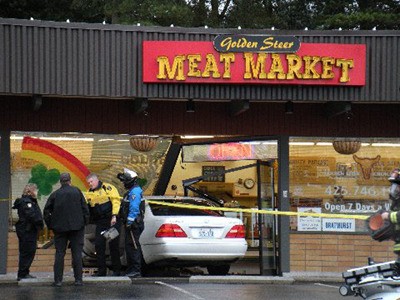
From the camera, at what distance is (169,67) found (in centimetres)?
1667

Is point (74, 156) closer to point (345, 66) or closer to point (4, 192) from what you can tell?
point (4, 192)

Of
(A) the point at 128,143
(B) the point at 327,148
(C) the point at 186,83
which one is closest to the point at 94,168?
(A) the point at 128,143

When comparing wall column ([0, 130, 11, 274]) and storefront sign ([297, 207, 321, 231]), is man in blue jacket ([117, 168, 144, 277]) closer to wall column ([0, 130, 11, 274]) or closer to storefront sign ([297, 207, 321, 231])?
wall column ([0, 130, 11, 274])

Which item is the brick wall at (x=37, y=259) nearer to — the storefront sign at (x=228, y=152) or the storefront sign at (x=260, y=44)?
the storefront sign at (x=228, y=152)

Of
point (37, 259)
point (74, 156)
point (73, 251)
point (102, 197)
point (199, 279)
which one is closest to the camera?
point (73, 251)

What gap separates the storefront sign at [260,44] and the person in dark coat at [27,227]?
4278 millimetres

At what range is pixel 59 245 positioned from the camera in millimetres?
14727

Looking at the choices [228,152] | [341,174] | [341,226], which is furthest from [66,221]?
[341,174]

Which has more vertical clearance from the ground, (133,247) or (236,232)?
(236,232)

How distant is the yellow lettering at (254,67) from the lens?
16781 mm

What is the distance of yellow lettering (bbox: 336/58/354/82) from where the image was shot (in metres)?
16.9

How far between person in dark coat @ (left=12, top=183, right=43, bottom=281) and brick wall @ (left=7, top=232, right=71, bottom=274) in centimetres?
148

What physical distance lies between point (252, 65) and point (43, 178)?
460 centimetres

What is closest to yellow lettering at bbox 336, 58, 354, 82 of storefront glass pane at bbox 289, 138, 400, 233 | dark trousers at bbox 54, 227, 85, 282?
storefront glass pane at bbox 289, 138, 400, 233
